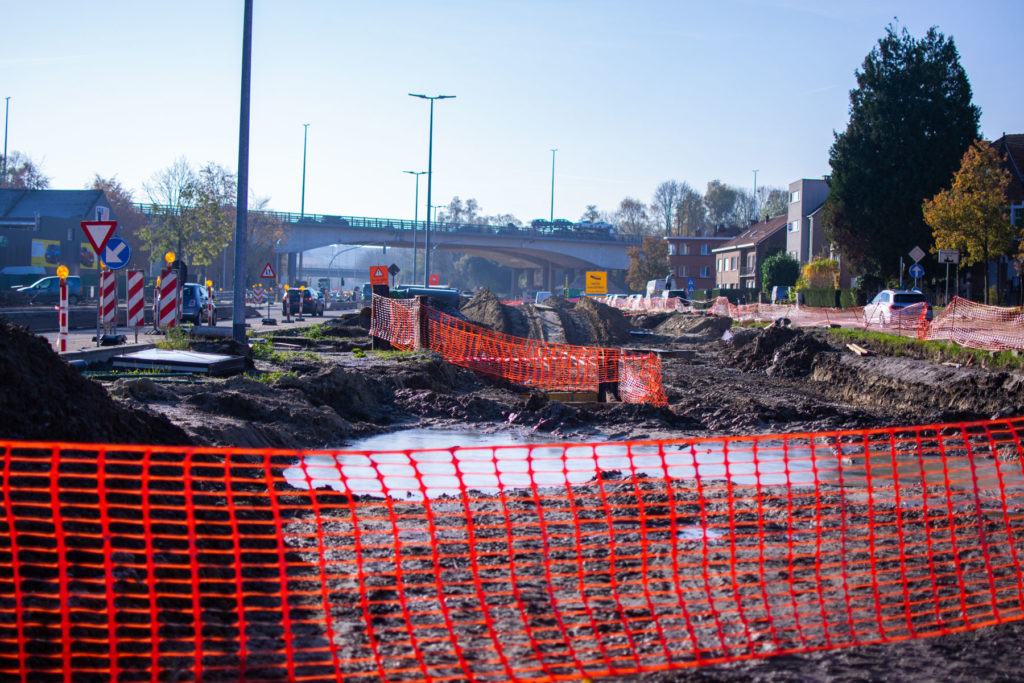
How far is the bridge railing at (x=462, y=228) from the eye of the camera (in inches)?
3162

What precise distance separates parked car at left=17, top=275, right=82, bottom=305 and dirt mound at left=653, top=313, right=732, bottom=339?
28.0 meters

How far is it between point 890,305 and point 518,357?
14835mm

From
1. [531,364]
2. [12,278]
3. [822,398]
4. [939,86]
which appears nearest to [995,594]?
[822,398]

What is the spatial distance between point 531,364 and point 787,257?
5241 centimetres

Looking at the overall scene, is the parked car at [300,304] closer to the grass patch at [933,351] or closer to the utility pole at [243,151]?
the utility pole at [243,151]

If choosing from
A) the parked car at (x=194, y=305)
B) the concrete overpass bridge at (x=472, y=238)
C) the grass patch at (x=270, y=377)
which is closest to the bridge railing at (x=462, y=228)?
the concrete overpass bridge at (x=472, y=238)

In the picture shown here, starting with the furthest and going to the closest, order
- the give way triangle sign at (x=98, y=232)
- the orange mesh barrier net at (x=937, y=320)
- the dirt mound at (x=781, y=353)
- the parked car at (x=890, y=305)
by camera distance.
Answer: the parked car at (x=890, y=305), the dirt mound at (x=781, y=353), the orange mesh barrier net at (x=937, y=320), the give way triangle sign at (x=98, y=232)

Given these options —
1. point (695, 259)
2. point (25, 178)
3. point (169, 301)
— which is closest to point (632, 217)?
point (695, 259)

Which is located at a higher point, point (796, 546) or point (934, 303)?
point (934, 303)

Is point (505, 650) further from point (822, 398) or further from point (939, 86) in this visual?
point (939, 86)

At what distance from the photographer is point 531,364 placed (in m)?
22.2

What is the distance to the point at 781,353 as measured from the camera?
87.7 feet

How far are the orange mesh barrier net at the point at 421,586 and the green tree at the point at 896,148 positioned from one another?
133 feet

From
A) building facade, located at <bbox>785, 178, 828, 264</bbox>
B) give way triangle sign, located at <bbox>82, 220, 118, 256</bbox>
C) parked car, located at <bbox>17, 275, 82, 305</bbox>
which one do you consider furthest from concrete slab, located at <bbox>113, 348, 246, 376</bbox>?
building facade, located at <bbox>785, 178, 828, 264</bbox>
